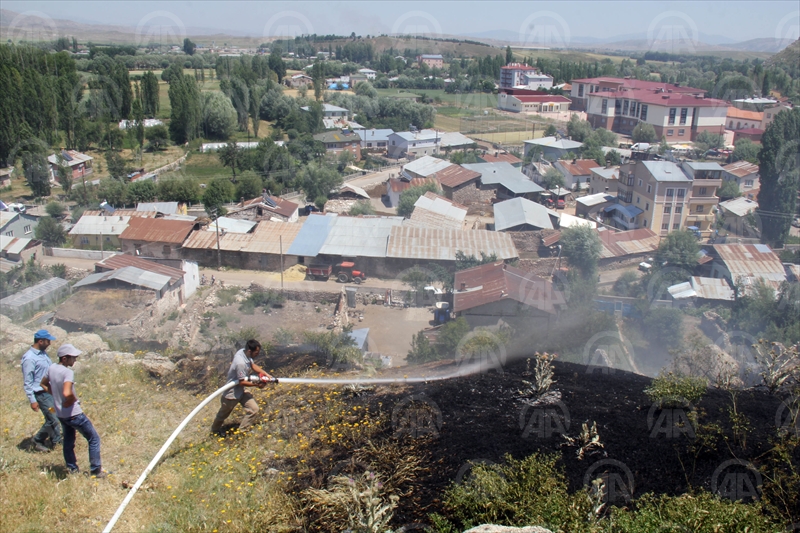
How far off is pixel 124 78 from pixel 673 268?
2160 centimetres

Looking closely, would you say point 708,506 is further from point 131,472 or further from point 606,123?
point 606,123

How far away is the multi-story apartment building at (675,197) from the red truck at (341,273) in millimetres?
7257

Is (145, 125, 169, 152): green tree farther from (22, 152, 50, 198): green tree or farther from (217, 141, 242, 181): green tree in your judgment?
(22, 152, 50, 198): green tree

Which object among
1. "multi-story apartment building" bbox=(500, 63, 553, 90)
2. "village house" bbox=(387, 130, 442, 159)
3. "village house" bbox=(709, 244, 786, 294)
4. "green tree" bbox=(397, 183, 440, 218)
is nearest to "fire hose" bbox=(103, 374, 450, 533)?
"village house" bbox=(709, 244, 786, 294)

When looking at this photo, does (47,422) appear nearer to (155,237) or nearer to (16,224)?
(155,237)

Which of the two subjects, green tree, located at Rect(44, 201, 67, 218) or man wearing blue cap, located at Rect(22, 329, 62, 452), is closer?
man wearing blue cap, located at Rect(22, 329, 62, 452)

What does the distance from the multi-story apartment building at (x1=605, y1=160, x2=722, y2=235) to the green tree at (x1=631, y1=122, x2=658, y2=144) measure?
12.2m

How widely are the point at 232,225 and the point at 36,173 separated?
7527 mm

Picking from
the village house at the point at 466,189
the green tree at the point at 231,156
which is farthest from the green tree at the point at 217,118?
the village house at the point at 466,189

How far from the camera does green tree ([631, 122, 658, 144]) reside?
25750mm

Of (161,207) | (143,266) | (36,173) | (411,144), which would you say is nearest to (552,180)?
(411,144)

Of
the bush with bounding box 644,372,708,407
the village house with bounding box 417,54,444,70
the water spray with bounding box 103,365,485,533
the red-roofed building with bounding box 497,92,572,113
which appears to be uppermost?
the village house with bounding box 417,54,444,70

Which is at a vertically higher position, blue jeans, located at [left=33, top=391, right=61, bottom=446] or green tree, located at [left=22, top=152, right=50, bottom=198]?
blue jeans, located at [left=33, top=391, right=61, bottom=446]

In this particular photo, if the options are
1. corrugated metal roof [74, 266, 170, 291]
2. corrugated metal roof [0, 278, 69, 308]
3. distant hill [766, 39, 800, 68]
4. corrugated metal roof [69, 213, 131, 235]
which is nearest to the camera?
corrugated metal roof [0, 278, 69, 308]
